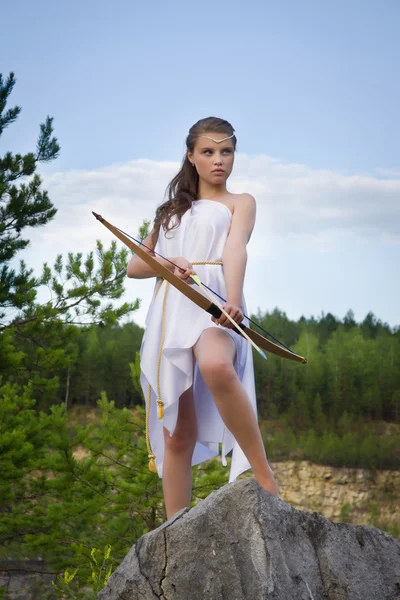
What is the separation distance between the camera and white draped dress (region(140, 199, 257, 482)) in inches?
112

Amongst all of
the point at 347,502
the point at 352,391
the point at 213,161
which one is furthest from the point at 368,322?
the point at 213,161

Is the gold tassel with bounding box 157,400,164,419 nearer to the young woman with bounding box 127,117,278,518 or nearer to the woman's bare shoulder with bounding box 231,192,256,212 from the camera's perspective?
the young woman with bounding box 127,117,278,518

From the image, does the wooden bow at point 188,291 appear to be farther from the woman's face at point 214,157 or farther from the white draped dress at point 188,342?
the woman's face at point 214,157

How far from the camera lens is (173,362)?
9.31 ft

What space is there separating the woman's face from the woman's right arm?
361 millimetres

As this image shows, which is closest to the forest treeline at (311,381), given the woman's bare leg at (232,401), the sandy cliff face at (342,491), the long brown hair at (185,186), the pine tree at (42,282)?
the sandy cliff face at (342,491)

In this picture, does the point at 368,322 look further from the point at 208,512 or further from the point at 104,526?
the point at 208,512

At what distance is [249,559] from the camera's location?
2186mm

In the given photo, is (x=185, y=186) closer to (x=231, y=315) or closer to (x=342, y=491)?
(x=231, y=315)

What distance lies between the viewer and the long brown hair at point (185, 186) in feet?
9.99

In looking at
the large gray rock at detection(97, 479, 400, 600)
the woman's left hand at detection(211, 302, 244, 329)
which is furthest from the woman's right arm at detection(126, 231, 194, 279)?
the large gray rock at detection(97, 479, 400, 600)

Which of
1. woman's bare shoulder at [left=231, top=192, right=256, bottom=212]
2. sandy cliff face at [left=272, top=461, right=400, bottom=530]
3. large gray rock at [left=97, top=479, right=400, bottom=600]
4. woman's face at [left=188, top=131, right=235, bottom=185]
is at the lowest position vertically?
sandy cliff face at [left=272, top=461, right=400, bottom=530]

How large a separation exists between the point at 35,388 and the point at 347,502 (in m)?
15.6

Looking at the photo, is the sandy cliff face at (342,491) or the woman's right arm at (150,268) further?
the sandy cliff face at (342,491)
